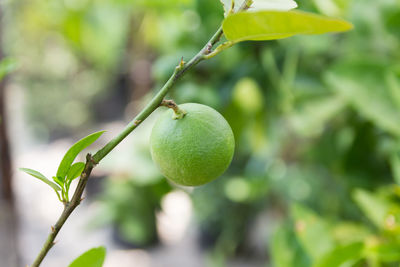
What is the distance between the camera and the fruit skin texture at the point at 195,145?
28 cm

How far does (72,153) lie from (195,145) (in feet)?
0.28

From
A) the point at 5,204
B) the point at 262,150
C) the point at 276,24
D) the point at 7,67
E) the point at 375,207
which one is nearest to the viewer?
the point at 276,24

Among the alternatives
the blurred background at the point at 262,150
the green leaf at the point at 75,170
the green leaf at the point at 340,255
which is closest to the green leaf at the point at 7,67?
the blurred background at the point at 262,150

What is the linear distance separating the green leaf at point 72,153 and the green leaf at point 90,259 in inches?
2.2

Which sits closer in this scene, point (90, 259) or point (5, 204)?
point (90, 259)

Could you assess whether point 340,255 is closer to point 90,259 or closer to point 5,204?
point 90,259

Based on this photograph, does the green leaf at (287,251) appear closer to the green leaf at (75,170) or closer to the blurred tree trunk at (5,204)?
the green leaf at (75,170)

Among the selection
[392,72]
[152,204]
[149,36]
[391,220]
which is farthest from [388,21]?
[149,36]

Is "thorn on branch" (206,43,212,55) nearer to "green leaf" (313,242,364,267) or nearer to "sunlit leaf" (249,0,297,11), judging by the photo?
"sunlit leaf" (249,0,297,11)

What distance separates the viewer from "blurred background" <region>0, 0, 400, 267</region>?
54cm

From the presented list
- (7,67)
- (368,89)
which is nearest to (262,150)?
(368,89)

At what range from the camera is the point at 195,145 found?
0.92 feet

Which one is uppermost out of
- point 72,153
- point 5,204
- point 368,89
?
point 72,153

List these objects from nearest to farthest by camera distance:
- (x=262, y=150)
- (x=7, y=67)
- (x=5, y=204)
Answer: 1. (x=7, y=67)
2. (x=262, y=150)
3. (x=5, y=204)
